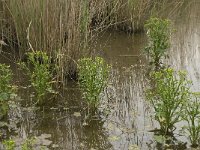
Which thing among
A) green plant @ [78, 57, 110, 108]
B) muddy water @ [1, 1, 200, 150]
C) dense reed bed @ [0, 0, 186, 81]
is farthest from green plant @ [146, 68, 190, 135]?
dense reed bed @ [0, 0, 186, 81]

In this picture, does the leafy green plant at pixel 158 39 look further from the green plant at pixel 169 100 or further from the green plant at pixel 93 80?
the green plant at pixel 169 100

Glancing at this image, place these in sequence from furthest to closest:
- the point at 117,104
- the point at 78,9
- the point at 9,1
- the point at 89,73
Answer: the point at 9,1 → the point at 78,9 → the point at 117,104 → the point at 89,73

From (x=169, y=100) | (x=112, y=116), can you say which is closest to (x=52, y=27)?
(x=112, y=116)

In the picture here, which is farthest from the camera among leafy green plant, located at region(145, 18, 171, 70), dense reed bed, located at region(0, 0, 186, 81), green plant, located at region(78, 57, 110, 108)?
leafy green plant, located at region(145, 18, 171, 70)

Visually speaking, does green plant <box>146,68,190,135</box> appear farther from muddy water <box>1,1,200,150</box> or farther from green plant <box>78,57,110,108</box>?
green plant <box>78,57,110,108</box>

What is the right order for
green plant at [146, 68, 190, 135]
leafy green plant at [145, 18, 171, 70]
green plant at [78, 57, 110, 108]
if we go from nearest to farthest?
green plant at [146, 68, 190, 135], green plant at [78, 57, 110, 108], leafy green plant at [145, 18, 171, 70]

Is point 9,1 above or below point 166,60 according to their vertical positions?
above

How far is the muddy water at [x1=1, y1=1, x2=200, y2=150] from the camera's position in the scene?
10.7 ft

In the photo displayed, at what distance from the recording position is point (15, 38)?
5410 millimetres

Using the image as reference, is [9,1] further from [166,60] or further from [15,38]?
[166,60]

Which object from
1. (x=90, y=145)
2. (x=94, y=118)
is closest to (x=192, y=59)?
(x=94, y=118)

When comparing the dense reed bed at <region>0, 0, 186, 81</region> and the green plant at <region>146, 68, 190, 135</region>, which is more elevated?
the dense reed bed at <region>0, 0, 186, 81</region>

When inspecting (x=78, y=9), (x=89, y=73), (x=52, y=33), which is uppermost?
(x=78, y=9)

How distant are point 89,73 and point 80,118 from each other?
1.46 feet
